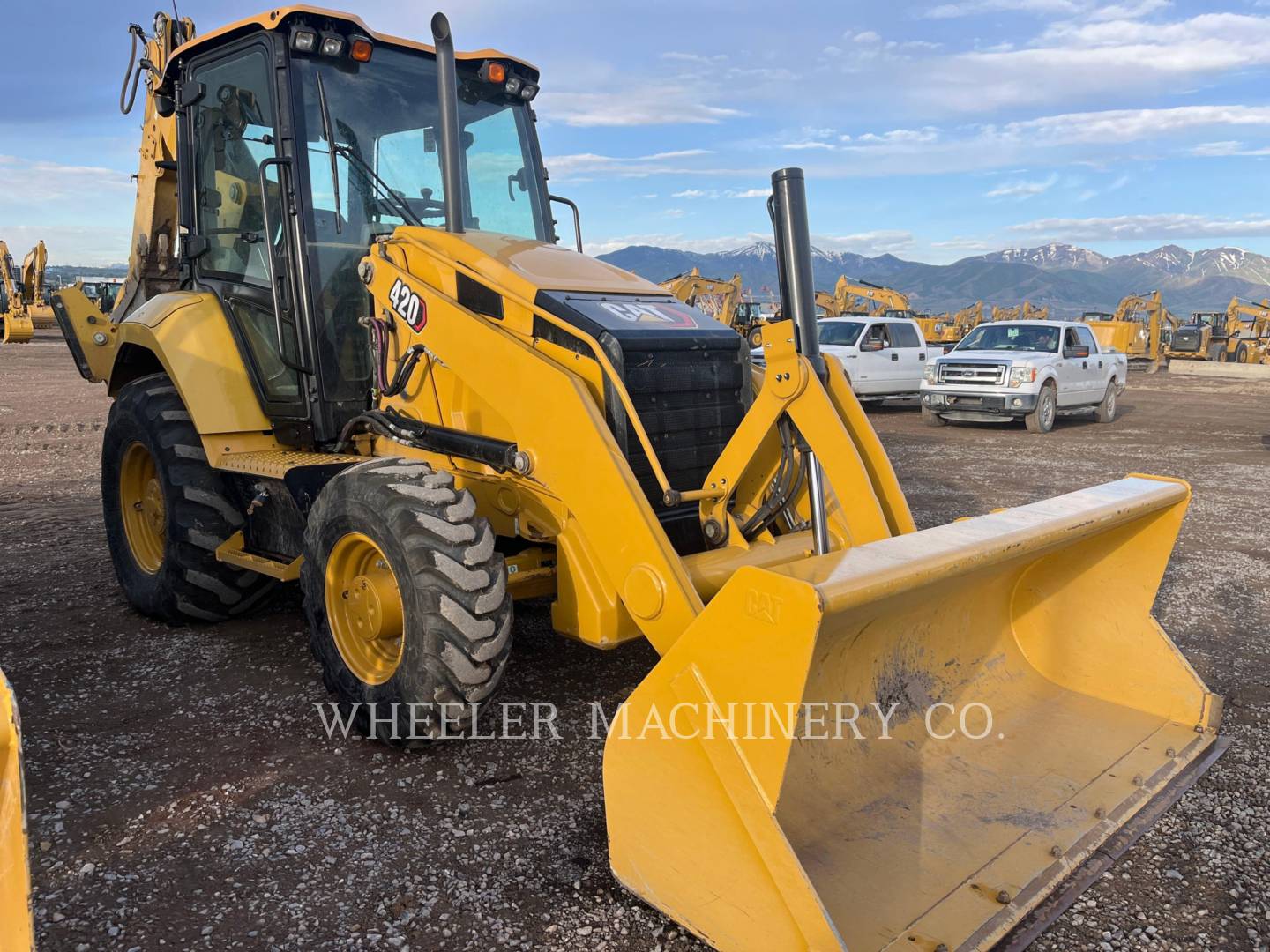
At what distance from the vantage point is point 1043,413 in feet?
52.2

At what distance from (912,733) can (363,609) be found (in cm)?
217

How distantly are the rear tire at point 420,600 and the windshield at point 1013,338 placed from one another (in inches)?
584

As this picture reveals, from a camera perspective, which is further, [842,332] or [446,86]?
[842,332]

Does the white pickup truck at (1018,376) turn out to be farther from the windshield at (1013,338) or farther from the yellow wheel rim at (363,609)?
the yellow wheel rim at (363,609)

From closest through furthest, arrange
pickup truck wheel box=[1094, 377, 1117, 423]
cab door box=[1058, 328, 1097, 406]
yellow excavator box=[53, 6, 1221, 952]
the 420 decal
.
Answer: yellow excavator box=[53, 6, 1221, 952] < the 420 decal < cab door box=[1058, 328, 1097, 406] < pickup truck wheel box=[1094, 377, 1117, 423]

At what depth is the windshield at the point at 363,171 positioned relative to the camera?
464 centimetres

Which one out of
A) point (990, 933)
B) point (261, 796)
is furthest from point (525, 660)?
point (990, 933)

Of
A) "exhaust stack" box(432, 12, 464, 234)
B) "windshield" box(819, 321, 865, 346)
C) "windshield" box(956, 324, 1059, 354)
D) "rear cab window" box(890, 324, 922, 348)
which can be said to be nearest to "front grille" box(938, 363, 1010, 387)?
"windshield" box(956, 324, 1059, 354)

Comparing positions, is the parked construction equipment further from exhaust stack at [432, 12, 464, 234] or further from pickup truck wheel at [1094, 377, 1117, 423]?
exhaust stack at [432, 12, 464, 234]

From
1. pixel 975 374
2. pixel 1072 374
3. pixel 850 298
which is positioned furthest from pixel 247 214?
pixel 850 298

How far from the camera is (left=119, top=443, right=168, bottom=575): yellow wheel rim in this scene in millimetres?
5789

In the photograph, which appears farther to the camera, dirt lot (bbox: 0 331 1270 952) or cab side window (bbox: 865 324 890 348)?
cab side window (bbox: 865 324 890 348)

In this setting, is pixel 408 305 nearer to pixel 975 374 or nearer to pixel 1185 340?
pixel 975 374

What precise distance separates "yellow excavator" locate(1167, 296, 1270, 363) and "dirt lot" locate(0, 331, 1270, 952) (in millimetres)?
36664
